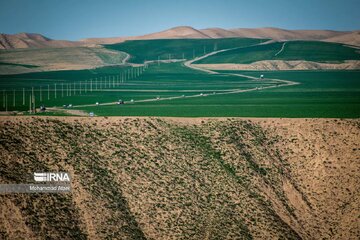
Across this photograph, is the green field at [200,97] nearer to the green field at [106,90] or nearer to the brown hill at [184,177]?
the green field at [106,90]

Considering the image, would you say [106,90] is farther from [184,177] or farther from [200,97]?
[184,177]

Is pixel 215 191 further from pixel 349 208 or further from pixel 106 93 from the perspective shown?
pixel 106 93

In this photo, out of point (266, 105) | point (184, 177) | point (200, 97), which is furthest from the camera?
point (200, 97)

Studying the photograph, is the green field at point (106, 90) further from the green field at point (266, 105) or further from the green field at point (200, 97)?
the green field at point (266, 105)

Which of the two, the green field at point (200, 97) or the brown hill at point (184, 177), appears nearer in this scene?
the brown hill at point (184, 177)

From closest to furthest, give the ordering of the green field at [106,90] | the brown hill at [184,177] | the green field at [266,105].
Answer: the brown hill at [184,177] → the green field at [266,105] → the green field at [106,90]

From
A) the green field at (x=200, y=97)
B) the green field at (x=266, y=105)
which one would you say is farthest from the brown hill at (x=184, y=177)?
the green field at (x=200, y=97)

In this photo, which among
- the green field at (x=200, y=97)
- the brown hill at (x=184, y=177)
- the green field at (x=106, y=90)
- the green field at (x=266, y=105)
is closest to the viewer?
the brown hill at (x=184, y=177)

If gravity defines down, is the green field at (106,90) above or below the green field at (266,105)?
below

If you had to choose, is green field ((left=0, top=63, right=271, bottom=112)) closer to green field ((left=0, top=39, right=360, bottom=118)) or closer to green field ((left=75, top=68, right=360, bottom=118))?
green field ((left=0, top=39, right=360, bottom=118))

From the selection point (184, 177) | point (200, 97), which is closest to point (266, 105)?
point (200, 97)
